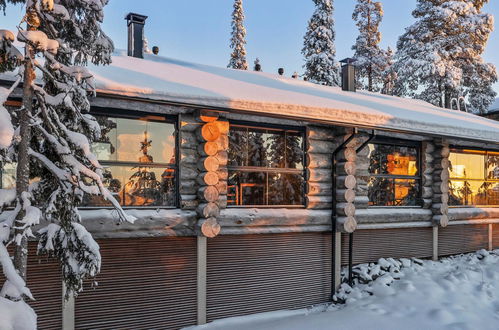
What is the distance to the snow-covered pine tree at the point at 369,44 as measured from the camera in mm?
31938

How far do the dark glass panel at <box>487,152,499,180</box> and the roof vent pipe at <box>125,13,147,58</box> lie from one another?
34.4 ft

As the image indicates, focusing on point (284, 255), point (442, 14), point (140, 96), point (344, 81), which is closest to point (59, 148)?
point (140, 96)

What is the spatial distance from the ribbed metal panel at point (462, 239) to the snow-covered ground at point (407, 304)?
0.85 meters

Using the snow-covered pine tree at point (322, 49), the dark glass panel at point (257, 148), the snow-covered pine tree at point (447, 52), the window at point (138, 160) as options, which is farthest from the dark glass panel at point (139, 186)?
the snow-covered pine tree at point (447, 52)

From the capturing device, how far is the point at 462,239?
10.7 meters

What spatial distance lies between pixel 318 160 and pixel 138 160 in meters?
3.79

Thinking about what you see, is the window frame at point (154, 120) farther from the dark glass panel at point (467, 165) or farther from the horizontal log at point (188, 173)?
the dark glass panel at point (467, 165)

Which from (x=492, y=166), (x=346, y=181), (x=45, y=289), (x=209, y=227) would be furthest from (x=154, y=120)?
(x=492, y=166)

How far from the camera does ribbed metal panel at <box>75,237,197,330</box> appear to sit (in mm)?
6355

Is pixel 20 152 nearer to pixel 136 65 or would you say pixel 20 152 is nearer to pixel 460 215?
pixel 136 65

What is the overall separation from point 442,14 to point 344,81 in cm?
1412

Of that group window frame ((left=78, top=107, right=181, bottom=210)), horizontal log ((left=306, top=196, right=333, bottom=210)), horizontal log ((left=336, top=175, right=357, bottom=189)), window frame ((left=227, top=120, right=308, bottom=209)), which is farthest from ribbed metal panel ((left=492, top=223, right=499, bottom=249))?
window frame ((left=78, top=107, right=181, bottom=210))

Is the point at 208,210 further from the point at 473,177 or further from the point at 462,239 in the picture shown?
the point at 473,177

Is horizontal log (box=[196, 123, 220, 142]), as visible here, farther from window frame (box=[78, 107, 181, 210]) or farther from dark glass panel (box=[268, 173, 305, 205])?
dark glass panel (box=[268, 173, 305, 205])
